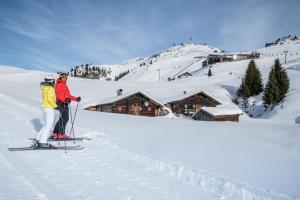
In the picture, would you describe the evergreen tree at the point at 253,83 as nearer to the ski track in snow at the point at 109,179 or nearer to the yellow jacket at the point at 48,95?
the yellow jacket at the point at 48,95

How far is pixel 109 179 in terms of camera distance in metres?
Answer: 6.47

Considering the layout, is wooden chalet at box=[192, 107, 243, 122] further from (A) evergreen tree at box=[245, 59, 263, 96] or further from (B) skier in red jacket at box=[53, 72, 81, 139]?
(B) skier in red jacket at box=[53, 72, 81, 139]

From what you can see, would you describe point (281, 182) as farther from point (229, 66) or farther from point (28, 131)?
point (229, 66)

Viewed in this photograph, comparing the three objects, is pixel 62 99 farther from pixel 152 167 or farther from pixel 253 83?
pixel 253 83

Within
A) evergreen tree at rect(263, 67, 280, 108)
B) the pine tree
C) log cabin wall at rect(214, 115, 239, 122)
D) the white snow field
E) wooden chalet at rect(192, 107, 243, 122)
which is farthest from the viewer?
the pine tree

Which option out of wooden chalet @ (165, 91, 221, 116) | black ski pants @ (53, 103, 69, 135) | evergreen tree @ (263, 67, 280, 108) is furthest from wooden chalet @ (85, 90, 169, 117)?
black ski pants @ (53, 103, 69, 135)

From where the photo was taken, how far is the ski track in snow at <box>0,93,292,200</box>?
560cm

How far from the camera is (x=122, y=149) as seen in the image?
9.29 meters

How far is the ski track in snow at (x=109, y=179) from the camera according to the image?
560 cm

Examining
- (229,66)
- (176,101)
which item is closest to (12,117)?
(176,101)

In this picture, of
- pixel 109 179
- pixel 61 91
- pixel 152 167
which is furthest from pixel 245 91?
pixel 109 179

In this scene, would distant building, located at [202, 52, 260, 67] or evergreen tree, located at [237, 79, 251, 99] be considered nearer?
evergreen tree, located at [237, 79, 251, 99]

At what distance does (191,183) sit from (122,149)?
3.21 meters

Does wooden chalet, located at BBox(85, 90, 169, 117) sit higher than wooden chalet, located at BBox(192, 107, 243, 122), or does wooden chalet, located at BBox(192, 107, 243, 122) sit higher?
wooden chalet, located at BBox(85, 90, 169, 117)
